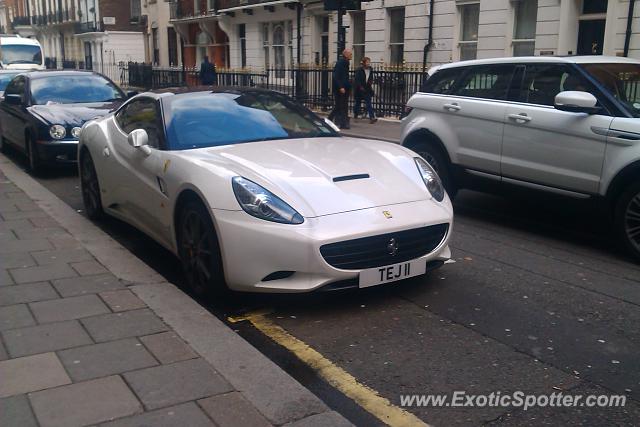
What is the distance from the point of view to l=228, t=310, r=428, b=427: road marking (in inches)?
136

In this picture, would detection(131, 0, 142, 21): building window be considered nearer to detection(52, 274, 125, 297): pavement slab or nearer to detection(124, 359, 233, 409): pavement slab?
detection(52, 274, 125, 297): pavement slab

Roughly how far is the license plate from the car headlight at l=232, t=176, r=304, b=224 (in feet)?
1.88

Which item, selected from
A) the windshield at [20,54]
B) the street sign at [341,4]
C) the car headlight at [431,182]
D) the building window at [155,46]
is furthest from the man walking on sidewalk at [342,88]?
the building window at [155,46]

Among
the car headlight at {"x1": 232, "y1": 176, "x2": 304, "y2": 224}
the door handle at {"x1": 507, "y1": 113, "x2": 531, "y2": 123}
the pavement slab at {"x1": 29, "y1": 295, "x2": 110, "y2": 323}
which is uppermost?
the door handle at {"x1": 507, "y1": 113, "x2": 531, "y2": 123}

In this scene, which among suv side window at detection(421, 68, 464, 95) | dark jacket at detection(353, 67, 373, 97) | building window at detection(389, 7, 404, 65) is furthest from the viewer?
building window at detection(389, 7, 404, 65)

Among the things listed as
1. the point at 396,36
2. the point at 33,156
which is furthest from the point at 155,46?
the point at 33,156

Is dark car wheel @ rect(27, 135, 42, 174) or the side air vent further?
dark car wheel @ rect(27, 135, 42, 174)

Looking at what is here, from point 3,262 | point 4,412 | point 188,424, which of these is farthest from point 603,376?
point 3,262

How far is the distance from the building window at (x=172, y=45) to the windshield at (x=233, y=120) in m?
38.2

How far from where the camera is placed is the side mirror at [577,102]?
6.17 metres

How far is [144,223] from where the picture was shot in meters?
A: 6.03

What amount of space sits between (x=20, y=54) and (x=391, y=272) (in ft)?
104

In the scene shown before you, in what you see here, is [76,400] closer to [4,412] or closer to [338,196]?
[4,412]

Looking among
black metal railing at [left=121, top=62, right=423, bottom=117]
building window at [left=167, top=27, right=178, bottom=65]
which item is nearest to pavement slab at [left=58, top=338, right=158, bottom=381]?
black metal railing at [left=121, top=62, right=423, bottom=117]
